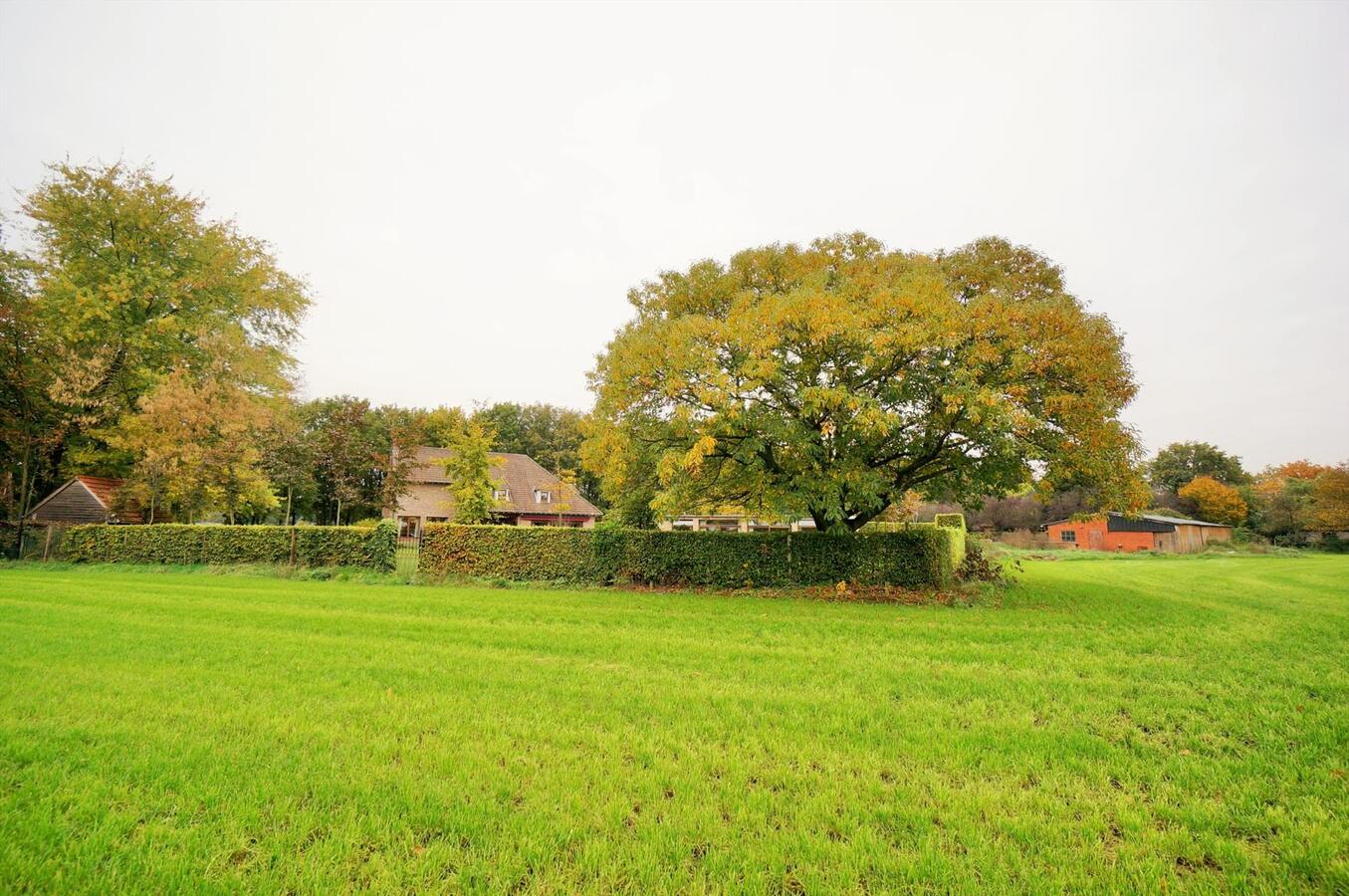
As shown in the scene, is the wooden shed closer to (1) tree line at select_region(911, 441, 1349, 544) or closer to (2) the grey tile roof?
(2) the grey tile roof

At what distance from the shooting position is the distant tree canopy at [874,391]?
11.0m

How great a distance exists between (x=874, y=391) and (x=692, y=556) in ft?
20.0

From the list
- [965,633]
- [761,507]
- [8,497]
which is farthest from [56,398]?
[965,633]

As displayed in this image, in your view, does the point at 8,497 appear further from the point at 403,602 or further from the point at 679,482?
the point at 679,482

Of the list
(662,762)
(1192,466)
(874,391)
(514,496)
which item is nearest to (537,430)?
(514,496)

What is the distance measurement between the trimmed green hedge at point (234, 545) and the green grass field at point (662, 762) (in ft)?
32.0

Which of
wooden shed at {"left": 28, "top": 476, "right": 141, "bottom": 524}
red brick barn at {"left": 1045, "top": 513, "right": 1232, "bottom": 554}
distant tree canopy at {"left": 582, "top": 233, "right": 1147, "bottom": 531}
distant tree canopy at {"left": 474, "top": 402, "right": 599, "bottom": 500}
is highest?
distant tree canopy at {"left": 474, "top": 402, "right": 599, "bottom": 500}

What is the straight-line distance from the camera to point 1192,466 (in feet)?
202

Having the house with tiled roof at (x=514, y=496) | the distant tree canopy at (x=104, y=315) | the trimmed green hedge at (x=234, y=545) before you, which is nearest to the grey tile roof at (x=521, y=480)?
the house with tiled roof at (x=514, y=496)

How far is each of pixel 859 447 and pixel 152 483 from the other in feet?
82.3

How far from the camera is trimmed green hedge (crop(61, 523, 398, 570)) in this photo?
17.5 m

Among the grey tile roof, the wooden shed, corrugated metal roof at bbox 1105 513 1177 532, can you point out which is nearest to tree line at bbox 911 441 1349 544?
corrugated metal roof at bbox 1105 513 1177 532

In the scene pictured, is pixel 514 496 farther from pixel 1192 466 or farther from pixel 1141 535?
pixel 1192 466

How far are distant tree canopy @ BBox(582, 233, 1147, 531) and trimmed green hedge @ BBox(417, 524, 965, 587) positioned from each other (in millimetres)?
985
